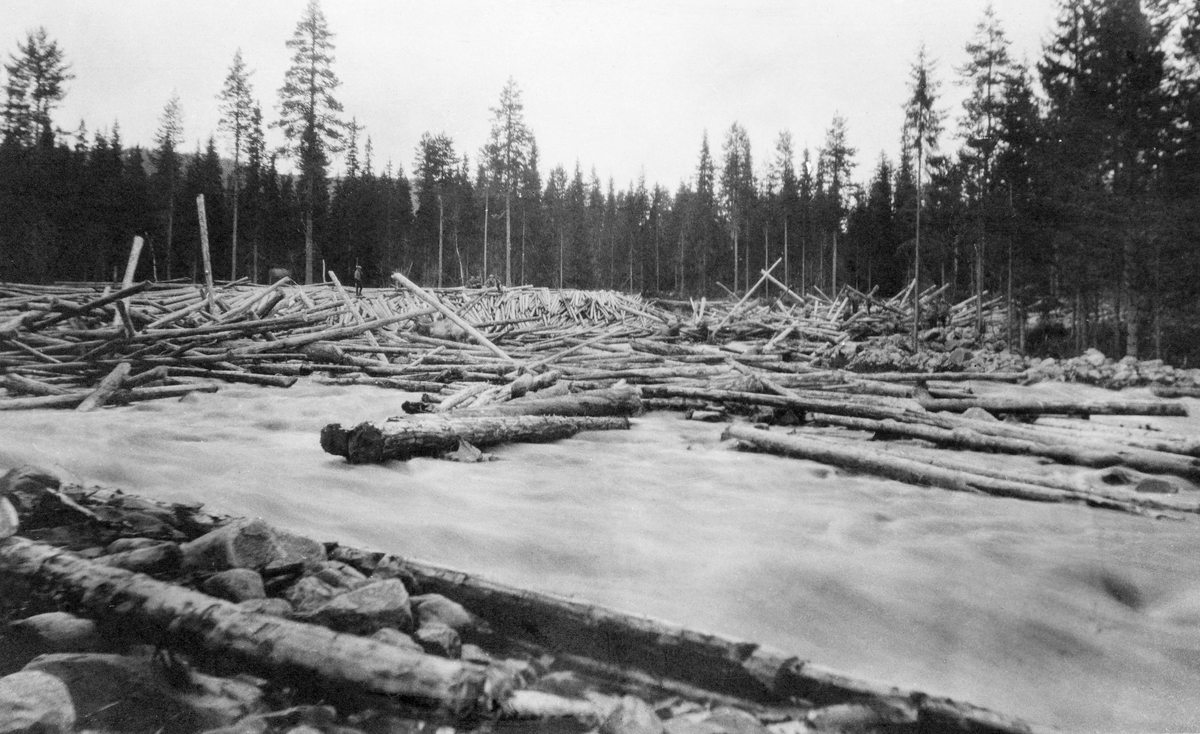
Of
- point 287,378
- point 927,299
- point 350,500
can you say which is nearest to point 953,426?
point 350,500

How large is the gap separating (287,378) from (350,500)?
4.03m

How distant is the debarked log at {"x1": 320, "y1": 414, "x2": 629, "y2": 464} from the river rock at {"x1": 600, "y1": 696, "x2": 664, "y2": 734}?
2.67m

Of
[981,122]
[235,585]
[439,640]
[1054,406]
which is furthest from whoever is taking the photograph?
[981,122]

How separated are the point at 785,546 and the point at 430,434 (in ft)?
7.76

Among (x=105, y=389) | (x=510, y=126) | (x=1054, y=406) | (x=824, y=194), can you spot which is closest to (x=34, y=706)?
(x=105, y=389)

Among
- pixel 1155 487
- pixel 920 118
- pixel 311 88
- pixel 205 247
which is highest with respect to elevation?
pixel 920 118

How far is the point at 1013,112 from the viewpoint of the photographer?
21.3 metres

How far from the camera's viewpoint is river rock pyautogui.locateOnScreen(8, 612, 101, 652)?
1.54m

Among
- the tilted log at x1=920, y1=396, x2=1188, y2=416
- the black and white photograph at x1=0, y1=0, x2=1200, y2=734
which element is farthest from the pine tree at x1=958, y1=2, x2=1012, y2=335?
the tilted log at x1=920, y1=396, x2=1188, y2=416

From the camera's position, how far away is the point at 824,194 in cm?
4619

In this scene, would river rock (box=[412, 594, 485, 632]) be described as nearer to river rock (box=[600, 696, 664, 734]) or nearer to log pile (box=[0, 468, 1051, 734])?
log pile (box=[0, 468, 1051, 734])

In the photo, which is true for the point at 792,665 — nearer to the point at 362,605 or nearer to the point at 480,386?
the point at 362,605

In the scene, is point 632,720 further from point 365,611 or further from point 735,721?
point 365,611

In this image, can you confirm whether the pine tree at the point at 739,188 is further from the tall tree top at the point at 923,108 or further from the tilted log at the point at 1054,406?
the tilted log at the point at 1054,406
